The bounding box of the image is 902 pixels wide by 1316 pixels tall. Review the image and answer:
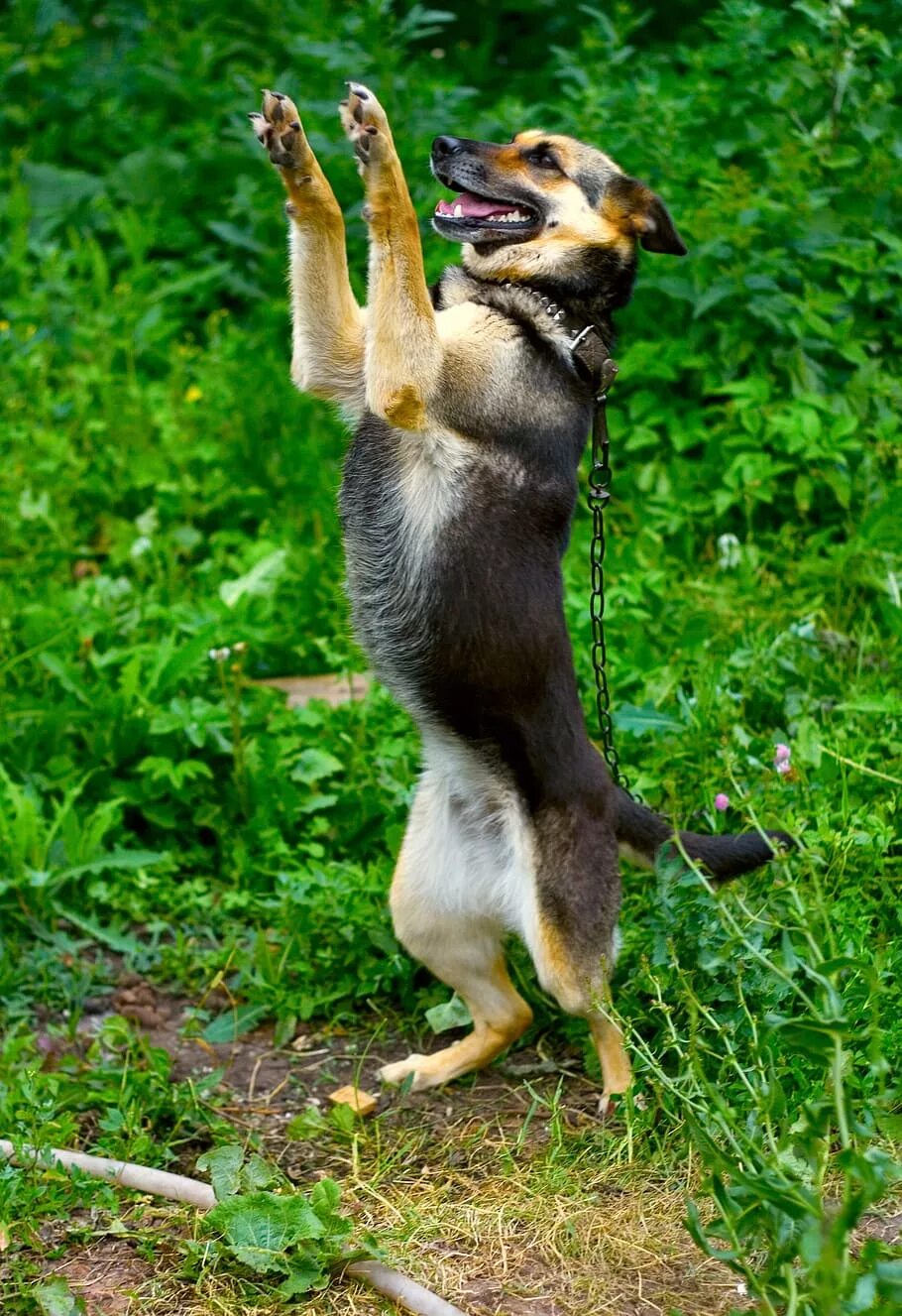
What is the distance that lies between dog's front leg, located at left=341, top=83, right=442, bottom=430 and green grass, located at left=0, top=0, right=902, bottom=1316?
1.29 meters

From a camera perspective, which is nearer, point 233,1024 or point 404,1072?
point 404,1072

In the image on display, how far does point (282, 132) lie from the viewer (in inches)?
148

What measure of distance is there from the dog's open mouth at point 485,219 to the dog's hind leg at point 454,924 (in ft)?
4.81

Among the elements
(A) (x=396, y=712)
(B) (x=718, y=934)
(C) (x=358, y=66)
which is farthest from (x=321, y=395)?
(C) (x=358, y=66)

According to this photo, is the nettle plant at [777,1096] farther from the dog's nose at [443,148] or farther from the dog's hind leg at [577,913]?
the dog's nose at [443,148]

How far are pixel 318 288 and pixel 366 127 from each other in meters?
0.50

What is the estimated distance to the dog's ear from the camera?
169 inches

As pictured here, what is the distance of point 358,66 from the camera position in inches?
268

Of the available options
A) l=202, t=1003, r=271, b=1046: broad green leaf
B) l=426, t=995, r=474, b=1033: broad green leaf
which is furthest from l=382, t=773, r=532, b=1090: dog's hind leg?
l=202, t=1003, r=271, b=1046: broad green leaf

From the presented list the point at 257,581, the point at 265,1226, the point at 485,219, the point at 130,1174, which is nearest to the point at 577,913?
the point at 265,1226

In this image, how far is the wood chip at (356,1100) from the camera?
4.05m

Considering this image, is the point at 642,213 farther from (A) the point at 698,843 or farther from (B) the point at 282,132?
(A) the point at 698,843

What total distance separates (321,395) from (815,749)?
180 cm

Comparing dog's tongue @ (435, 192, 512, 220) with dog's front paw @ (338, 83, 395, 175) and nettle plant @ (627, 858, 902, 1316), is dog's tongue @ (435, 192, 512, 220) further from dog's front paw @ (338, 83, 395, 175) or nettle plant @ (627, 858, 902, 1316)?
nettle plant @ (627, 858, 902, 1316)
